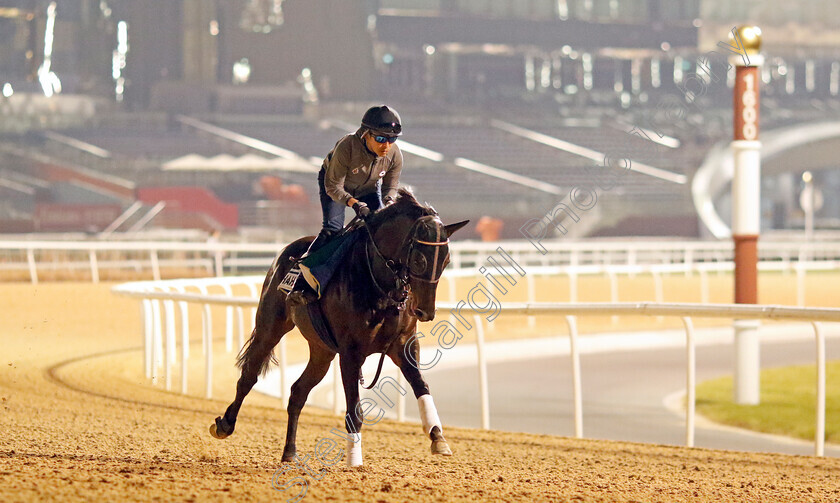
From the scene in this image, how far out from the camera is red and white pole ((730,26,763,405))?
8.86 meters

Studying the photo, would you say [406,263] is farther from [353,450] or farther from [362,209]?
[353,450]

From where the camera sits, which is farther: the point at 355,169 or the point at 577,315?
the point at 577,315

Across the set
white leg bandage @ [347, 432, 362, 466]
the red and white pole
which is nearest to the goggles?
white leg bandage @ [347, 432, 362, 466]

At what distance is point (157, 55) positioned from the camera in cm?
4150

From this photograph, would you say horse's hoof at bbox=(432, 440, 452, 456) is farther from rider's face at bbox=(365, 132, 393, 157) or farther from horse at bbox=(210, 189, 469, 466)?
rider's face at bbox=(365, 132, 393, 157)

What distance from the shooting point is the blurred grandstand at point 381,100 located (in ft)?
113

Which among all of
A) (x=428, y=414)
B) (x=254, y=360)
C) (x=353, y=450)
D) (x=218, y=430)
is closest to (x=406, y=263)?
(x=428, y=414)

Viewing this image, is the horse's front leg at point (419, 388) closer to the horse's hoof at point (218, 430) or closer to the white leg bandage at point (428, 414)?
the white leg bandage at point (428, 414)

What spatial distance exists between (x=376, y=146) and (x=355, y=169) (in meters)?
0.16

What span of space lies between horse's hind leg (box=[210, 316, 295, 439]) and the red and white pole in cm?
438

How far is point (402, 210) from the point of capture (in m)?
4.88

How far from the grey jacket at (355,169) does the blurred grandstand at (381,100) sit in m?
25.4

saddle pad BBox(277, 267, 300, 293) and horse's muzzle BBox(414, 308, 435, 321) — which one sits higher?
saddle pad BBox(277, 267, 300, 293)

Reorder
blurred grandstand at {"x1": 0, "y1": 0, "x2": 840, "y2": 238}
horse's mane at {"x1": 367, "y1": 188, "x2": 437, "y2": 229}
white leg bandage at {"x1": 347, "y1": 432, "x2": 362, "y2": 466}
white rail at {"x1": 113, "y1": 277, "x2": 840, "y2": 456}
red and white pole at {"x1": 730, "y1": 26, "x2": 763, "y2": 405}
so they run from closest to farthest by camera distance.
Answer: horse's mane at {"x1": 367, "y1": 188, "x2": 437, "y2": 229}
white leg bandage at {"x1": 347, "y1": 432, "x2": 362, "y2": 466}
white rail at {"x1": 113, "y1": 277, "x2": 840, "y2": 456}
red and white pole at {"x1": 730, "y1": 26, "x2": 763, "y2": 405}
blurred grandstand at {"x1": 0, "y1": 0, "x2": 840, "y2": 238}
